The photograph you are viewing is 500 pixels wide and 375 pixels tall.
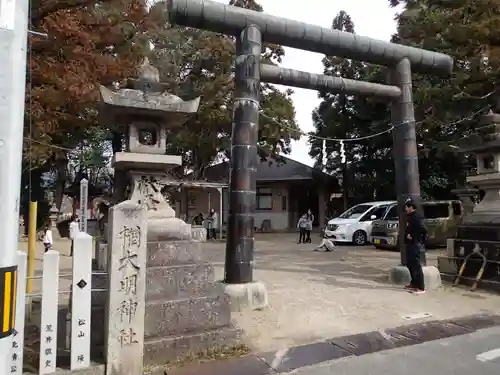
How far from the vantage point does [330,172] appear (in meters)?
28.9

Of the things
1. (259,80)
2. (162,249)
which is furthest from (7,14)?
(259,80)

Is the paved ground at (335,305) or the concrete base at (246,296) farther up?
the concrete base at (246,296)

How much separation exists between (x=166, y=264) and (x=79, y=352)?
128 centimetres

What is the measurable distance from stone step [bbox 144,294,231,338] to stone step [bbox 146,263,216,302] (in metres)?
0.11

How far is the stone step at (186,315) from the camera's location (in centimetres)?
429

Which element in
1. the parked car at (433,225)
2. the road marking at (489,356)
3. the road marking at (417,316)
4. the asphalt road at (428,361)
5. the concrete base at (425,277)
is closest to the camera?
the asphalt road at (428,361)

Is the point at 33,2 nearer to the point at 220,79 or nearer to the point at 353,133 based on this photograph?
the point at 220,79

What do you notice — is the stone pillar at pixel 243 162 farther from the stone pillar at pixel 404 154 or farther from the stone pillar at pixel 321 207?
the stone pillar at pixel 321 207

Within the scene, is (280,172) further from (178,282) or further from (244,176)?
(178,282)

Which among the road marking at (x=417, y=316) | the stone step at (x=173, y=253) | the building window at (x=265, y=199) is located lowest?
the road marking at (x=417, y=316)

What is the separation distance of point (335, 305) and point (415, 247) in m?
2.07

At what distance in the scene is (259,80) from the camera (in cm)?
721

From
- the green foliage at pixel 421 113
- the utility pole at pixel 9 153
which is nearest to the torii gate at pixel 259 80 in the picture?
the green foliage at pixel 421 113

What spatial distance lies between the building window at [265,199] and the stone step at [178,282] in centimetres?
2655
